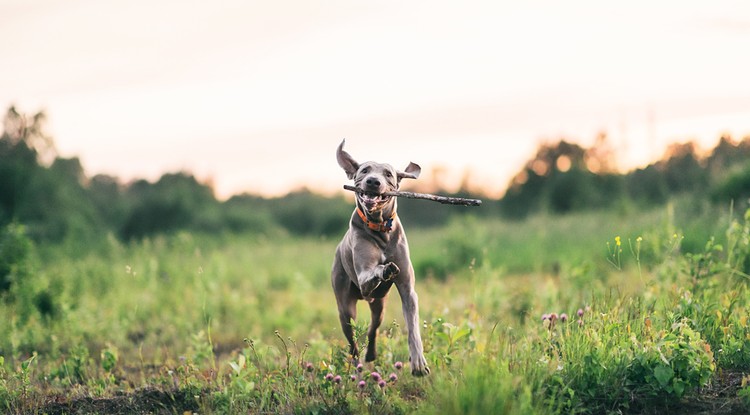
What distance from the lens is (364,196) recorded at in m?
4.94

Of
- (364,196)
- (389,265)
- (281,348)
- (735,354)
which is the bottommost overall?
(281,348)

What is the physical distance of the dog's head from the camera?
486 cm

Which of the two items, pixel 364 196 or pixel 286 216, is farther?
pixel 286 216

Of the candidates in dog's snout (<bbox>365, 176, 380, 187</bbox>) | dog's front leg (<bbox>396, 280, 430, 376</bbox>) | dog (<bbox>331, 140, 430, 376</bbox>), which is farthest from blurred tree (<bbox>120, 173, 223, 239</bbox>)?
dog's snout (<bbox>365, 176, 380, 187</bbox>)

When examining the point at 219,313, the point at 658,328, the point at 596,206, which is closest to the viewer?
the point at 658,328

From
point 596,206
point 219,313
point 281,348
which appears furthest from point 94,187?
point 281,348

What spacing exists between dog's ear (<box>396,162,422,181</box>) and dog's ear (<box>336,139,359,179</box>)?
0.36 m

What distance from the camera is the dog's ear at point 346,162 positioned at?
557cm

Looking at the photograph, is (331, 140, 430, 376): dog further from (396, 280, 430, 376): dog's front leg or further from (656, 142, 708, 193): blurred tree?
(656, 142, 708, 193): blurred tree

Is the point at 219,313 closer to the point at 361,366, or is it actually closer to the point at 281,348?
the point at 281,348

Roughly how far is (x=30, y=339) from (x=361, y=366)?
17.7 ft

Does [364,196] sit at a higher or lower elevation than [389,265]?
higher

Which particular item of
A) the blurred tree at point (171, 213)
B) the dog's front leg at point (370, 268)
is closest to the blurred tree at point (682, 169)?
the dog's front leg at point (370, 268)

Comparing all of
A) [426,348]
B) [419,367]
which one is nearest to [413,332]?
[419,367]
